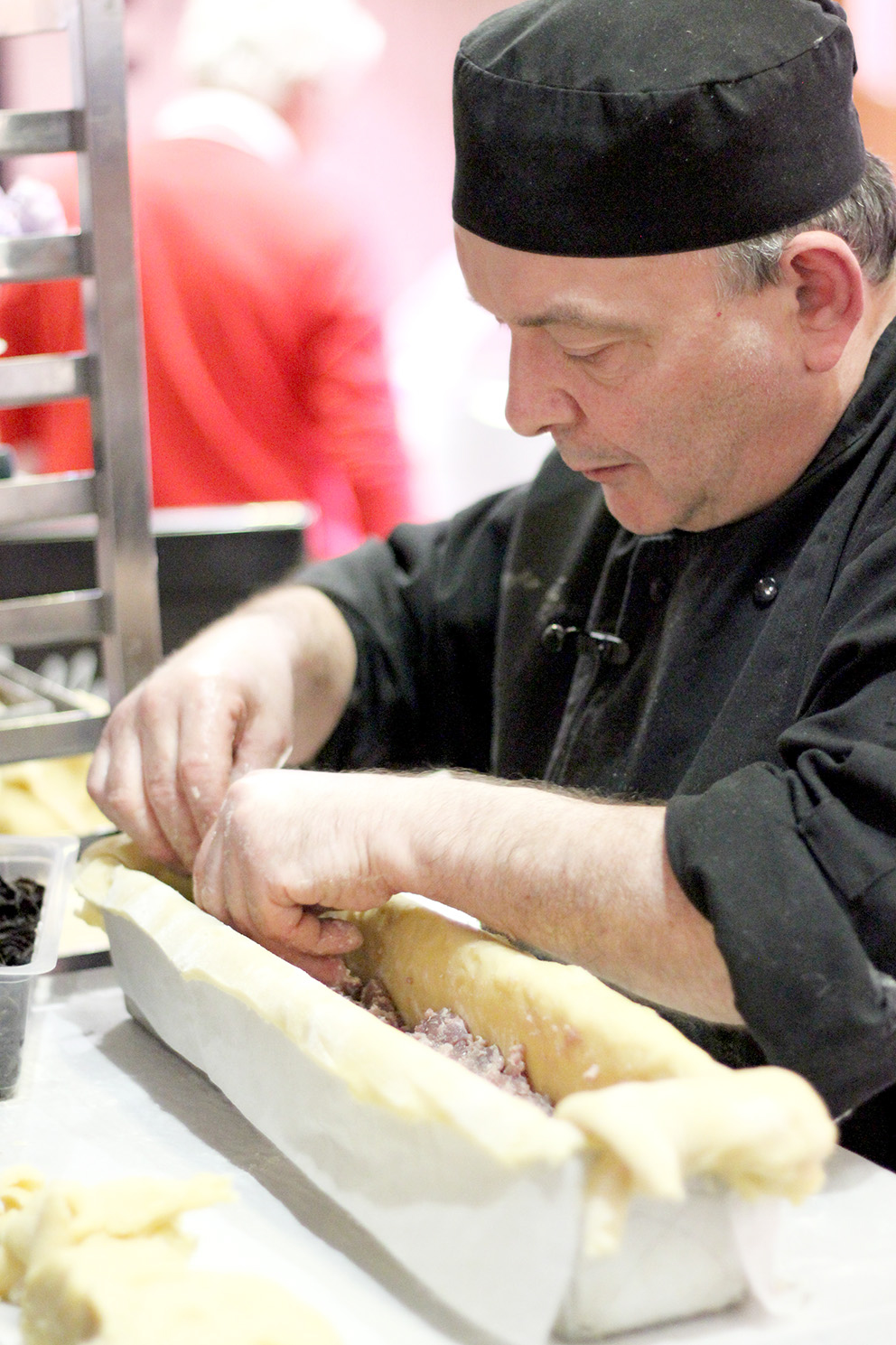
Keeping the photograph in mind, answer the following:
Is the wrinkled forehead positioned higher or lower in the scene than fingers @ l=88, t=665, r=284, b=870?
higher

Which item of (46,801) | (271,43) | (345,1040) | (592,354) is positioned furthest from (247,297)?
(345,1040)

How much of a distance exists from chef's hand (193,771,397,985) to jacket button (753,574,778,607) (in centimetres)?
50

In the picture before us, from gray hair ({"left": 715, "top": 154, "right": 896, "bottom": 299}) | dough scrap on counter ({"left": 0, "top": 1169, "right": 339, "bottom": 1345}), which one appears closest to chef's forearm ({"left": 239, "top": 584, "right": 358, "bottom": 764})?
gray hair ({"left": 715, "top": 154, "right": 896, "bottom": 299})

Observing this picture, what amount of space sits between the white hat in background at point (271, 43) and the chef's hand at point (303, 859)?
8.67 feet

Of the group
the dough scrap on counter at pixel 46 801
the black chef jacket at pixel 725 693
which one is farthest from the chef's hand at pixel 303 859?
the dough scrap on counter at pixel 46 801

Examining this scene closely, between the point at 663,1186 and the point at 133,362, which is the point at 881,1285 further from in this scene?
the point at 133,362

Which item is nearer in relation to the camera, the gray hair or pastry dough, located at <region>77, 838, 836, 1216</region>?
pastry dough, located at <region>77, 838, 836, 1216</region>

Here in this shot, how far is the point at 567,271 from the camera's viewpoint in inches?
58.2

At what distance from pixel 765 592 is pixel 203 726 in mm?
716

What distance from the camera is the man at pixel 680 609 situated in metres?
1.17

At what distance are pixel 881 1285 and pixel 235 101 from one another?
10.7 feet

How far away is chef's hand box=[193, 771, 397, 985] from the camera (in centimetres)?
138

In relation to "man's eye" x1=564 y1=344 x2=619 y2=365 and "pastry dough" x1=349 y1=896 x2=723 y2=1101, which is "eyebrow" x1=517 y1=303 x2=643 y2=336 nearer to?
"man's eye" x1=564 y1=344 x2=619 y2=365

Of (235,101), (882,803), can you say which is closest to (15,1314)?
(882,803)
